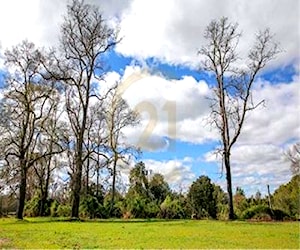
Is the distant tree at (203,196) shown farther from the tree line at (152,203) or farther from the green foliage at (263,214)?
the green foliage at (263,214)

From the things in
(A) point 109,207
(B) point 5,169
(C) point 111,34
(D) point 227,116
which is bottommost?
(A) point 109,207

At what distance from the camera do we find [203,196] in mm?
41344

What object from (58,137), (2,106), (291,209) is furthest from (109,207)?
(291,209)

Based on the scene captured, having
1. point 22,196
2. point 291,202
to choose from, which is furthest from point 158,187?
point 22,196

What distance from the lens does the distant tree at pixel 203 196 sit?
41125 millimetres

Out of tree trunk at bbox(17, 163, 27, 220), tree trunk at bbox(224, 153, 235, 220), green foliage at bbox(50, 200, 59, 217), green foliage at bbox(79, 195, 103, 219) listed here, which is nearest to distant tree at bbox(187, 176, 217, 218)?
green foliage at bbox(79, 195, 103, 219)

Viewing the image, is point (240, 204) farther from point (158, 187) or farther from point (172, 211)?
point (172, 211)

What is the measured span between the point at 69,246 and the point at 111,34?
2009 centimetres

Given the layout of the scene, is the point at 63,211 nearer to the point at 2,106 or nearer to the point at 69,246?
the point at 2,106

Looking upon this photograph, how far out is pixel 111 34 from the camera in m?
28.7

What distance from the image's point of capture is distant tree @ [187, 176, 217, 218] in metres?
41.1

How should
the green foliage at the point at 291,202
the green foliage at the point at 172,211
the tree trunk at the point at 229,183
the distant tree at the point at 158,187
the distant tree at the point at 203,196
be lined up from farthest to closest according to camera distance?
1. the distant tree at the point at 158,187
2. the distant tree at the point at 203,196
3. the green foliage at the point at 291,202
4. the green foliage at the point at 172,211
5. the tree trunk at the point at 229,183

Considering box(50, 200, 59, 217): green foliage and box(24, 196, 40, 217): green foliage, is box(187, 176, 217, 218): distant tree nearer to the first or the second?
box(50, 200, 59, 217): green foliage

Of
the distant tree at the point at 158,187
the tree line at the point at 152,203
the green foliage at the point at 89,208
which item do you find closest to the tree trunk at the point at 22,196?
the tree line at the point at 152,203
